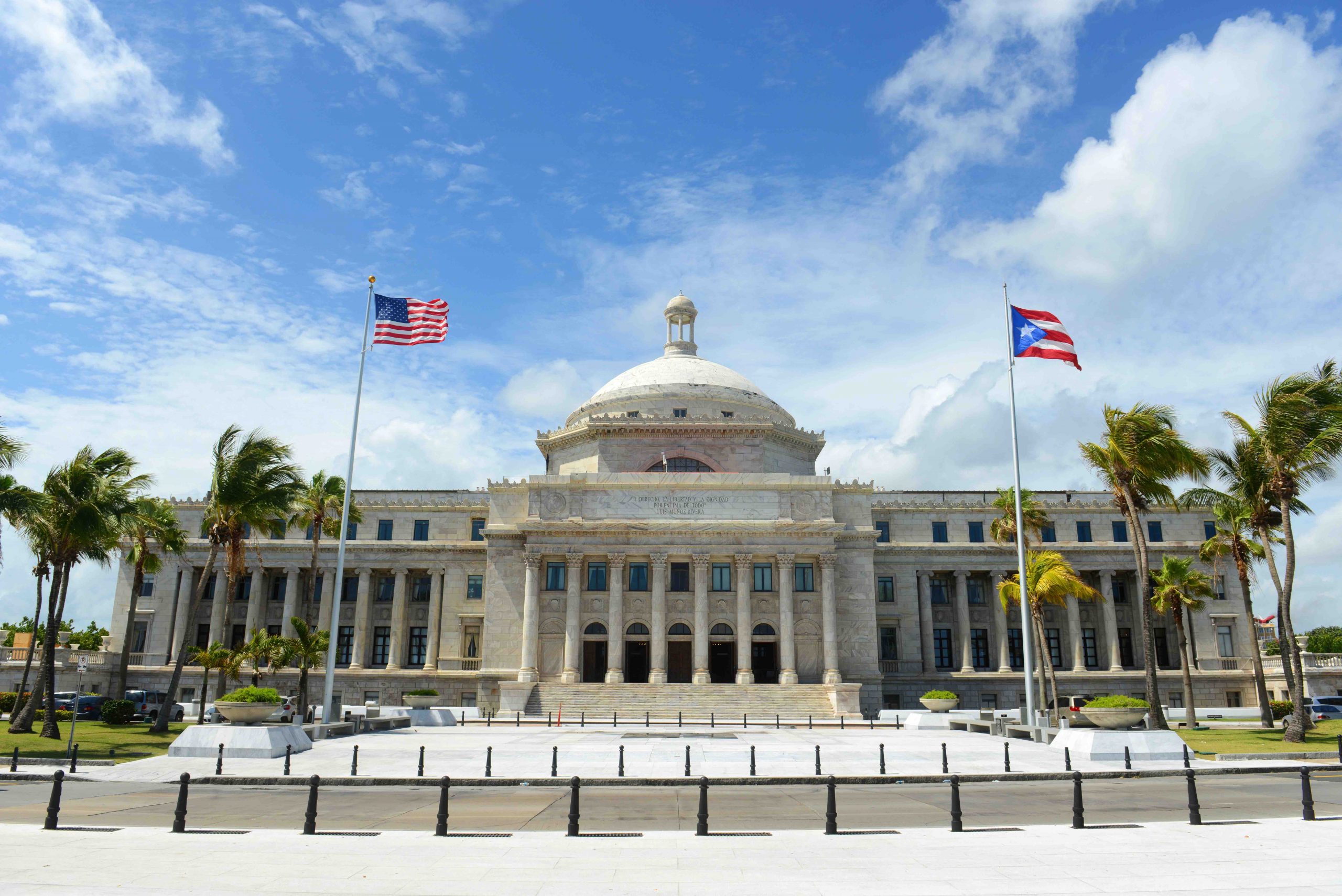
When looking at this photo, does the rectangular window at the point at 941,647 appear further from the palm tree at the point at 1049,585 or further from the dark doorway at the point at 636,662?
the palm tree at the point at 1049,585

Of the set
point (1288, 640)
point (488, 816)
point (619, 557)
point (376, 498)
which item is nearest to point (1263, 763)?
point (1288, 640)

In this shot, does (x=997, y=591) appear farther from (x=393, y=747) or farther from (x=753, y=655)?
(x=393, y=747)

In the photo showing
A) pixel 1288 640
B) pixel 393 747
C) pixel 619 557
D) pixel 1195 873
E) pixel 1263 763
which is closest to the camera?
pixel 1195 873

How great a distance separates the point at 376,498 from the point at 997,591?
47010 millimetres

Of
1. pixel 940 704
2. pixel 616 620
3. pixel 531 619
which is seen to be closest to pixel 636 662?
pixel 616 620

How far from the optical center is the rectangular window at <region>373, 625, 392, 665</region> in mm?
69000

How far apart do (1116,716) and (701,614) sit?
33111mm

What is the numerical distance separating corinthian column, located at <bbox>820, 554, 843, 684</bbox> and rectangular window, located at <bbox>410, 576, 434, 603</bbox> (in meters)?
29.0

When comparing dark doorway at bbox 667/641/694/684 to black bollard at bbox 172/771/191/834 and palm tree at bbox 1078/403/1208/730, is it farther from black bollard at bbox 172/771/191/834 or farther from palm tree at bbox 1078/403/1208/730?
black bollard at bbox 172/771/191/834

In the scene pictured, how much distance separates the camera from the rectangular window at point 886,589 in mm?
67938

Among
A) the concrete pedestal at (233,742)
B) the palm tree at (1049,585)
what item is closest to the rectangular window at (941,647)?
the palm tree at (1049,585)

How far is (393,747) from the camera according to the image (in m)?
31.9

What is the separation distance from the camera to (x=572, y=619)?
5991cm

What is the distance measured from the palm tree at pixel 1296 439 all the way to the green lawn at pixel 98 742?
134 ft
